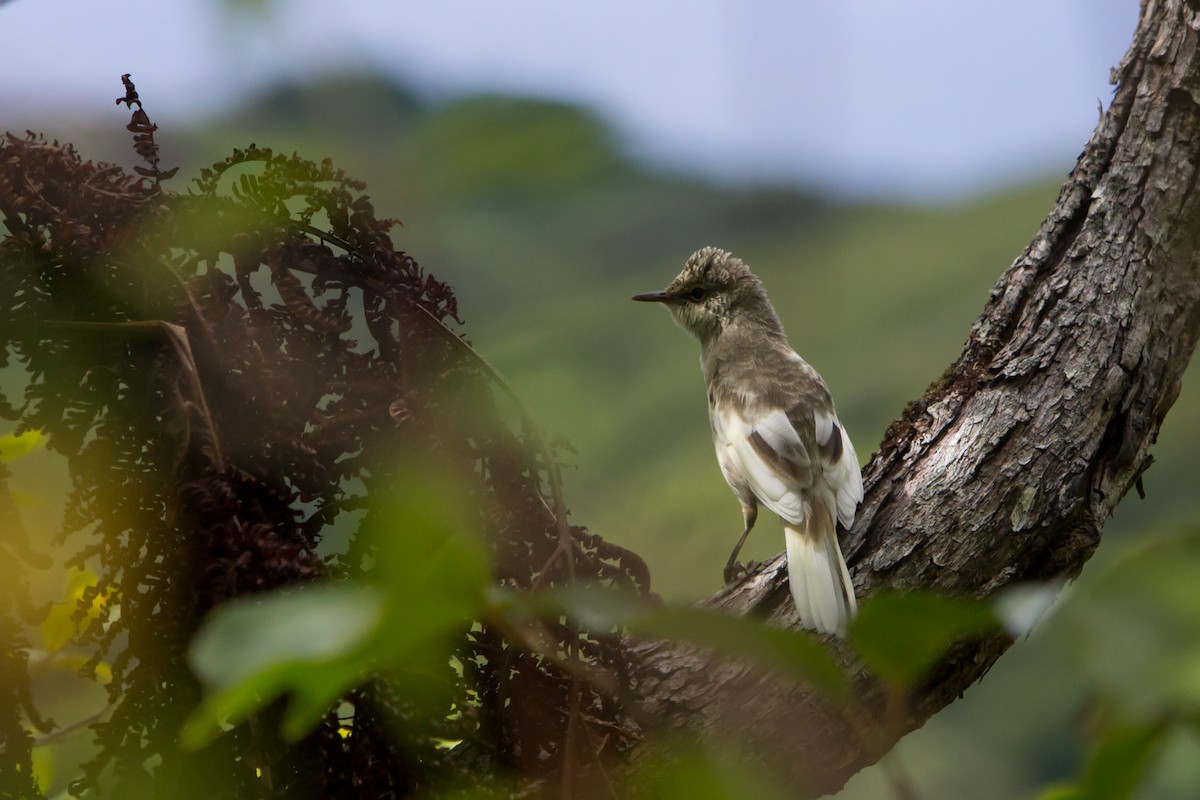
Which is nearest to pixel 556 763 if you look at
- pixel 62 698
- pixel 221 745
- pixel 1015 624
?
pixel 221 745

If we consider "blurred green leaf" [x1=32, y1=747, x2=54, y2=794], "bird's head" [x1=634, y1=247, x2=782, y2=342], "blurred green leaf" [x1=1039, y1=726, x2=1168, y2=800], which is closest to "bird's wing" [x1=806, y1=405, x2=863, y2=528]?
"bird's head" [x1=634, y1=247, x2=782, y2=342]

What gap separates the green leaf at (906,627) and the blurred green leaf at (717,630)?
0.02 m

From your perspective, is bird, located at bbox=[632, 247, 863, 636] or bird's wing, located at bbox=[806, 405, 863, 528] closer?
bird, located at bbox=[632, 247, 863, 636]

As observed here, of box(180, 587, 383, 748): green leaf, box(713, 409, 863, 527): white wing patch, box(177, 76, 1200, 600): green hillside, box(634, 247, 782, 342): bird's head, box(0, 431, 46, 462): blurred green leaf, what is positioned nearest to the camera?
box(180, 587, 383, 748): green leaf

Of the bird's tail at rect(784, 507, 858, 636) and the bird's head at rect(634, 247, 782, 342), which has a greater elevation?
the bird's head at rect(634, 247, 782, 342)

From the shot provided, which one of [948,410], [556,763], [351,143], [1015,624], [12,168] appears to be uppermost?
[351,143]

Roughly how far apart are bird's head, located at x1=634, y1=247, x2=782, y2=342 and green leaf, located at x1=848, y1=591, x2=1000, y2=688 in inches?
122

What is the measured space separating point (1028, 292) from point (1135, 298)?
0.21 meters

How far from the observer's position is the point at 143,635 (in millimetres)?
1198

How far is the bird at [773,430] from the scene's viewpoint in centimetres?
196

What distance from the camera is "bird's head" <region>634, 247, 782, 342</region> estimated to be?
3521 millimetres

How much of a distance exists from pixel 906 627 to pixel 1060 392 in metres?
1.77

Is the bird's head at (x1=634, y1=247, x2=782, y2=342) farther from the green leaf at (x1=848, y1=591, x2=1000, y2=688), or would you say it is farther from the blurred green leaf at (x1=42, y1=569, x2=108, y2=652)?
the green leaf at (x1=848, y1=591, x2=1000, y2=688)

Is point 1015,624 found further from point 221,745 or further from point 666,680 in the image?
point 666,680
